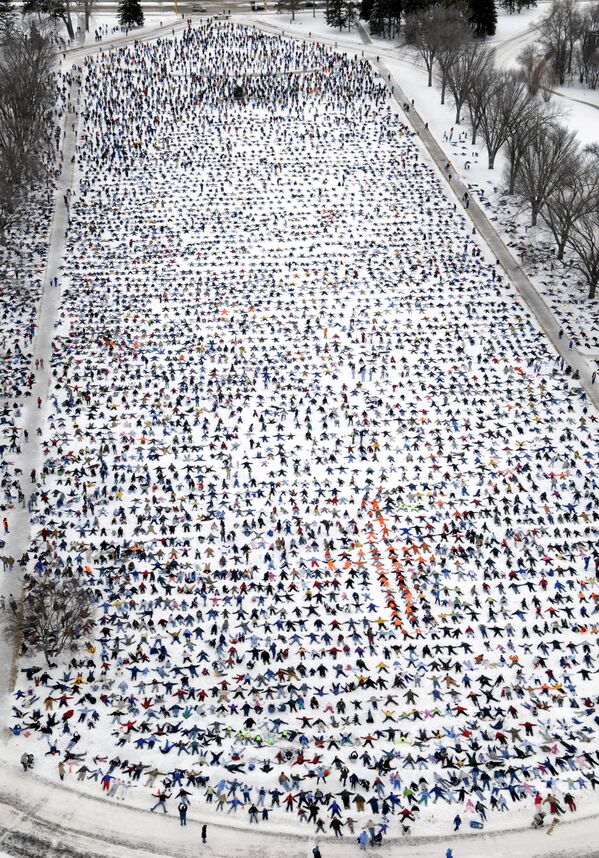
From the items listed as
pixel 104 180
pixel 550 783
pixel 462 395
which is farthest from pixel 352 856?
pixel 104 180

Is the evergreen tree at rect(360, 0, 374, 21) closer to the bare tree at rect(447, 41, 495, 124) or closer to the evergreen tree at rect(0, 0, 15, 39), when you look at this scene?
the bare tree at rect(447, 41, 495, 124)

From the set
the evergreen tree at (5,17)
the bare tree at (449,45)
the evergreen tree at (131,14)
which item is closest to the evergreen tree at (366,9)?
the bare tree at (449,45)

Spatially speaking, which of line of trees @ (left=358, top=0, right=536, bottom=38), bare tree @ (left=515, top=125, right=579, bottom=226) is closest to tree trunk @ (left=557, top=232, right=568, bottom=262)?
bare tree @ (left=515, top=125, right=579, bottom=226)

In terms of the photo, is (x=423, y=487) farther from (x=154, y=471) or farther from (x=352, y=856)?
(x=352, y=856)

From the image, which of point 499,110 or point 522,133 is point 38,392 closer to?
point 522,133

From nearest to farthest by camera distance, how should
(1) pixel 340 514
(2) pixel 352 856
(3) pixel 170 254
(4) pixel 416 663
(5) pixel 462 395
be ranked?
1. (2) pixel 352 856
2. (4) pixel 416 663
3. (1) pixel 340 514
4. (5) pixel 462 395
5. (3) pixel 170 254
